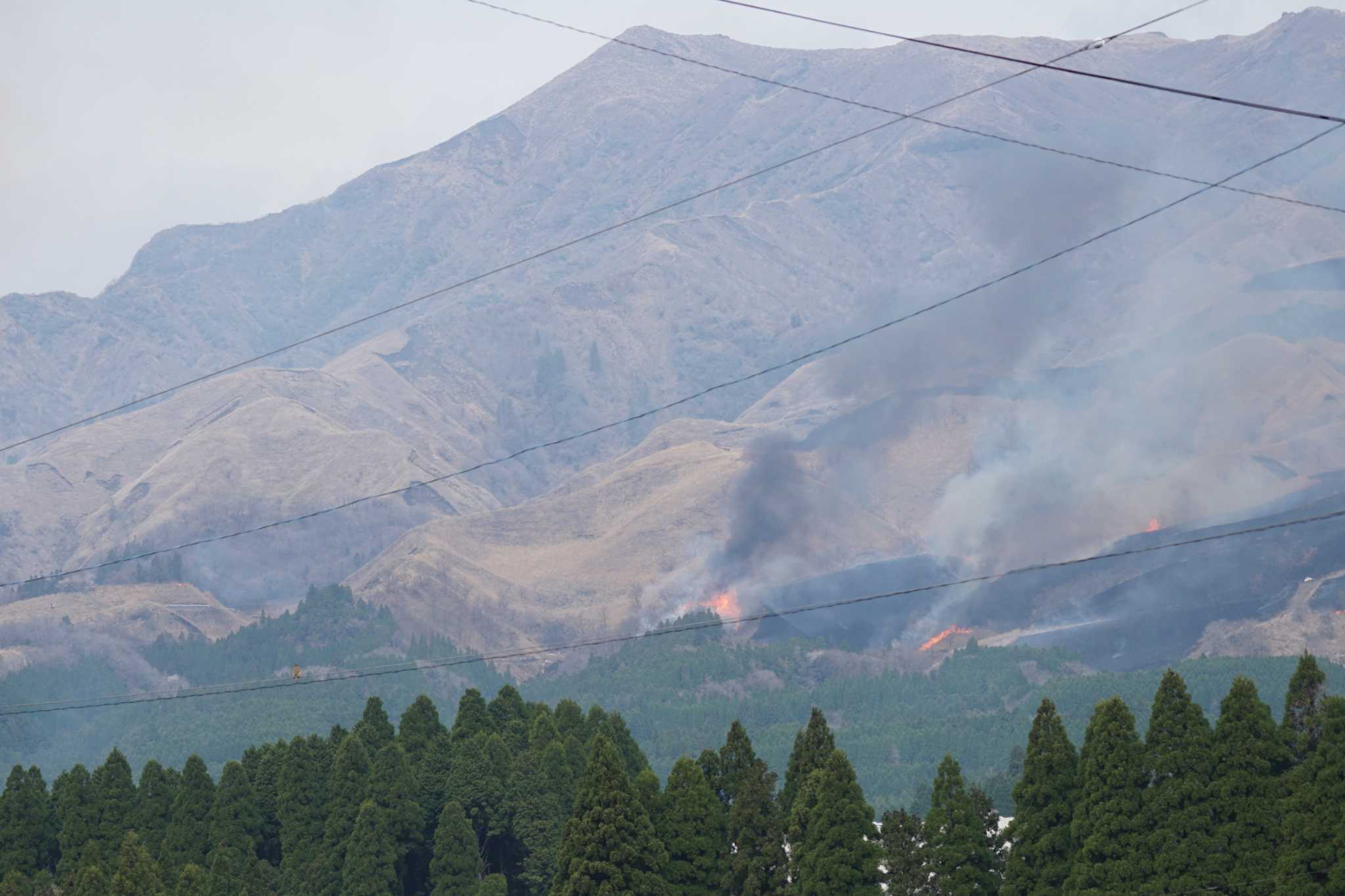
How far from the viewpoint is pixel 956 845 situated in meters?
73.4

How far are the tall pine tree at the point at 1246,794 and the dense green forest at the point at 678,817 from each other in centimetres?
7

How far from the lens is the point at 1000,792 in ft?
503

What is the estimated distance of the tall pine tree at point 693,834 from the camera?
260 ft

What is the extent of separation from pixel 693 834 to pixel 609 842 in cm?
477

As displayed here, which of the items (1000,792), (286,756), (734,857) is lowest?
(1000,792)

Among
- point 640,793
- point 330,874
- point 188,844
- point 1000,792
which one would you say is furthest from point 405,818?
point 1000,792

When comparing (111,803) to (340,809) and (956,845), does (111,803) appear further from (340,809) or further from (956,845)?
(956,845)

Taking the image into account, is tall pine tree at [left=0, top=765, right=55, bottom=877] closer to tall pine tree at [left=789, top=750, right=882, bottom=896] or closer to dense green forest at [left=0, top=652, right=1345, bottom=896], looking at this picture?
dense green forest at [left=0, top=652, right=1345, bottom=896]

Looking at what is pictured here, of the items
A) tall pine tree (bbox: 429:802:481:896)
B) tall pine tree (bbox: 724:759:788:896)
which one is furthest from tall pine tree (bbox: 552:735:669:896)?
tall pine tree (bbox: 429:802:481:896)

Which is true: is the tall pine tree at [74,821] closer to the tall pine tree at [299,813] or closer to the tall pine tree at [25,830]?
the tall pine tree at [25,830]

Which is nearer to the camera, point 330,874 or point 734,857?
point 734,857

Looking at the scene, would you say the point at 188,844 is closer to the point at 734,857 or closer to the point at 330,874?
the point at 330,874

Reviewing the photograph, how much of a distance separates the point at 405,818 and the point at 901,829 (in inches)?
1215

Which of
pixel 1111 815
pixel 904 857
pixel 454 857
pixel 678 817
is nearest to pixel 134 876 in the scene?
pixel 454 857
